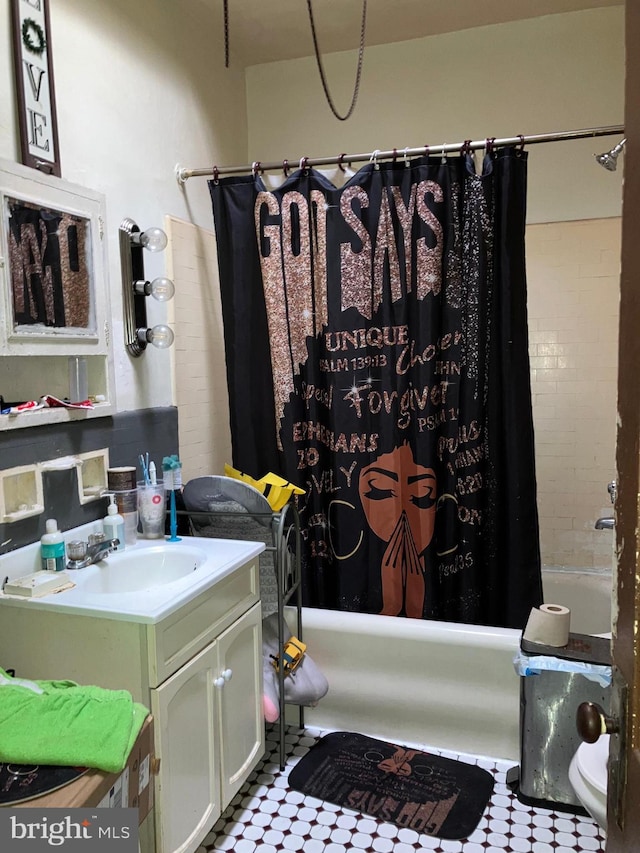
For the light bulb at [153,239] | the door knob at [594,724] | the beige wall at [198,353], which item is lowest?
the door knob at [594,724]

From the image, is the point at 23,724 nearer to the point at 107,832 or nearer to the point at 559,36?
the point at 107,832

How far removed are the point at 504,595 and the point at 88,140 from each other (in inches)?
82.6

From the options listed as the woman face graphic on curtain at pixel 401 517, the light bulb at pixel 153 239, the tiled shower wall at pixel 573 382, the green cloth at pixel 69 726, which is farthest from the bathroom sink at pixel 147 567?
the tiled shower wall at pixel 573 382

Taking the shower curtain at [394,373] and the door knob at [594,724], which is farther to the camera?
the shower curtain at [394,373]

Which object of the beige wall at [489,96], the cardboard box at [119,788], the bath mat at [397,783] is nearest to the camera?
the cardboard box at [119,788]

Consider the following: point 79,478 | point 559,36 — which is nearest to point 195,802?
point 79,478

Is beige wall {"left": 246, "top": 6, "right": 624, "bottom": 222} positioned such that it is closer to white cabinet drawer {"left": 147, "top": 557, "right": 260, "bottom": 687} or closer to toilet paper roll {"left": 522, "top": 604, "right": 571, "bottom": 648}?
toilet paper roll {"left": 522, "top": 604, "right": 571, "bottom": 648}

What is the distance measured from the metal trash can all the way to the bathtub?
15 cm

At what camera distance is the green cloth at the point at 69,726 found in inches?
44.3

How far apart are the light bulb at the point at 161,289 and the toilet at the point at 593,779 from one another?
1743 mm

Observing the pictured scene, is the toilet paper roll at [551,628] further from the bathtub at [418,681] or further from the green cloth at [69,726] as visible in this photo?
the green cloth at [69,726]

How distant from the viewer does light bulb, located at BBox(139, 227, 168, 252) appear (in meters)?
2.09

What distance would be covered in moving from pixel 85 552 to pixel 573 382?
7.53 ft

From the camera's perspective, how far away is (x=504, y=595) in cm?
237
